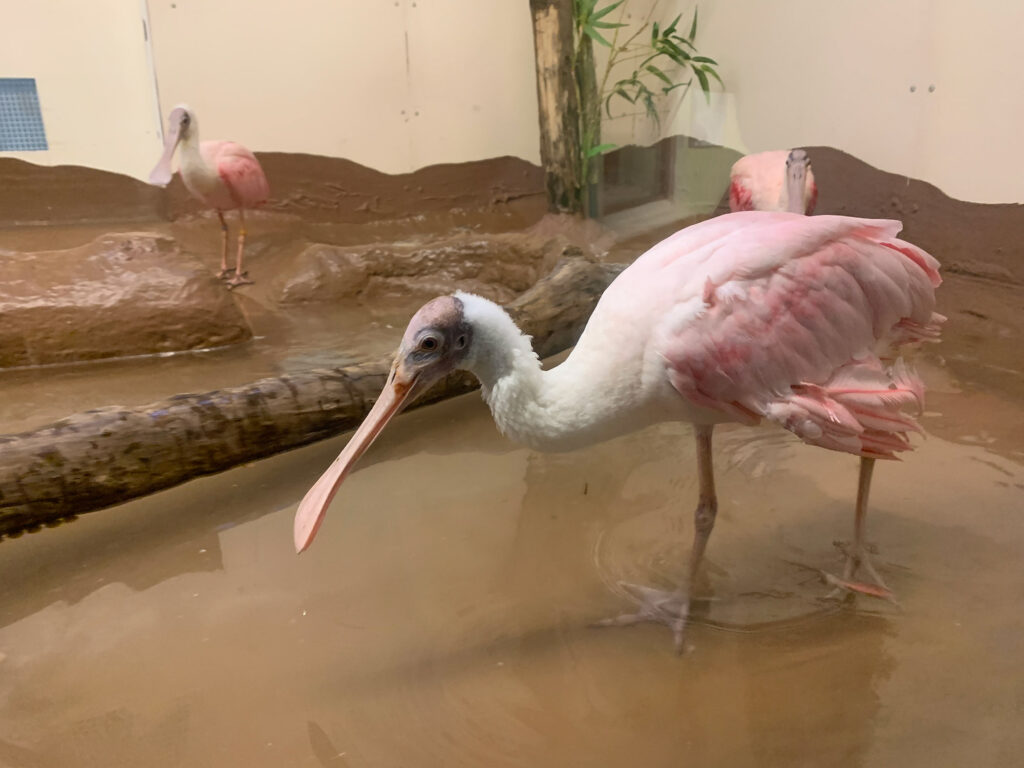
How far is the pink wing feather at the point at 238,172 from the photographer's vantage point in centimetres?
486

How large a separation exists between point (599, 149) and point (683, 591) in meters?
4.33

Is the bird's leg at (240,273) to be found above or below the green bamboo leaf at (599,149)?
below

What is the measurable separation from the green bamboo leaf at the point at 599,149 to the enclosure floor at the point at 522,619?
132 inches

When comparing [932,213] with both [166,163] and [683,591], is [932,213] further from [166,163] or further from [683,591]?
[166,163]

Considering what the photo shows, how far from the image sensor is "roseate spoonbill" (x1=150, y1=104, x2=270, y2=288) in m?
4.82

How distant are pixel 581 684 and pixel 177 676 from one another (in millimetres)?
957

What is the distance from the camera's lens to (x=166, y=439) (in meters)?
2.51

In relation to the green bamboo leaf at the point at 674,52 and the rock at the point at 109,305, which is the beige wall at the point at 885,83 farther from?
the rock at the point at 109,305

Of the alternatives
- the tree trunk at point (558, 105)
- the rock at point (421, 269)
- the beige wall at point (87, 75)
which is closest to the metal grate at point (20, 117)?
the beige wall at point (87, 75)

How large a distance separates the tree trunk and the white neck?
4360 mm

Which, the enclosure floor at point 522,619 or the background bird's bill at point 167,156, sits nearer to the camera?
the enclosure floor at point 522,619

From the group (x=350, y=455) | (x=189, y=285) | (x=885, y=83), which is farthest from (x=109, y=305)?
(x=885, y=83)

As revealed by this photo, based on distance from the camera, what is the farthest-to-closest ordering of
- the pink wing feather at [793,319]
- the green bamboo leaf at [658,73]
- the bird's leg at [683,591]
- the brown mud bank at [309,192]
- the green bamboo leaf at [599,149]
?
the green bamboo leaf at [599,149]
the green bamboo leaf at [658,73]
the brown mud bank at [309,192]
the bird's leg at [683,591]
the pink wing feather at [793,319]

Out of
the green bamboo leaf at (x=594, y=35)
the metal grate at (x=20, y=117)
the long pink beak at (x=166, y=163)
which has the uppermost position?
the green bamboo leaf at (x=594, y=35)
